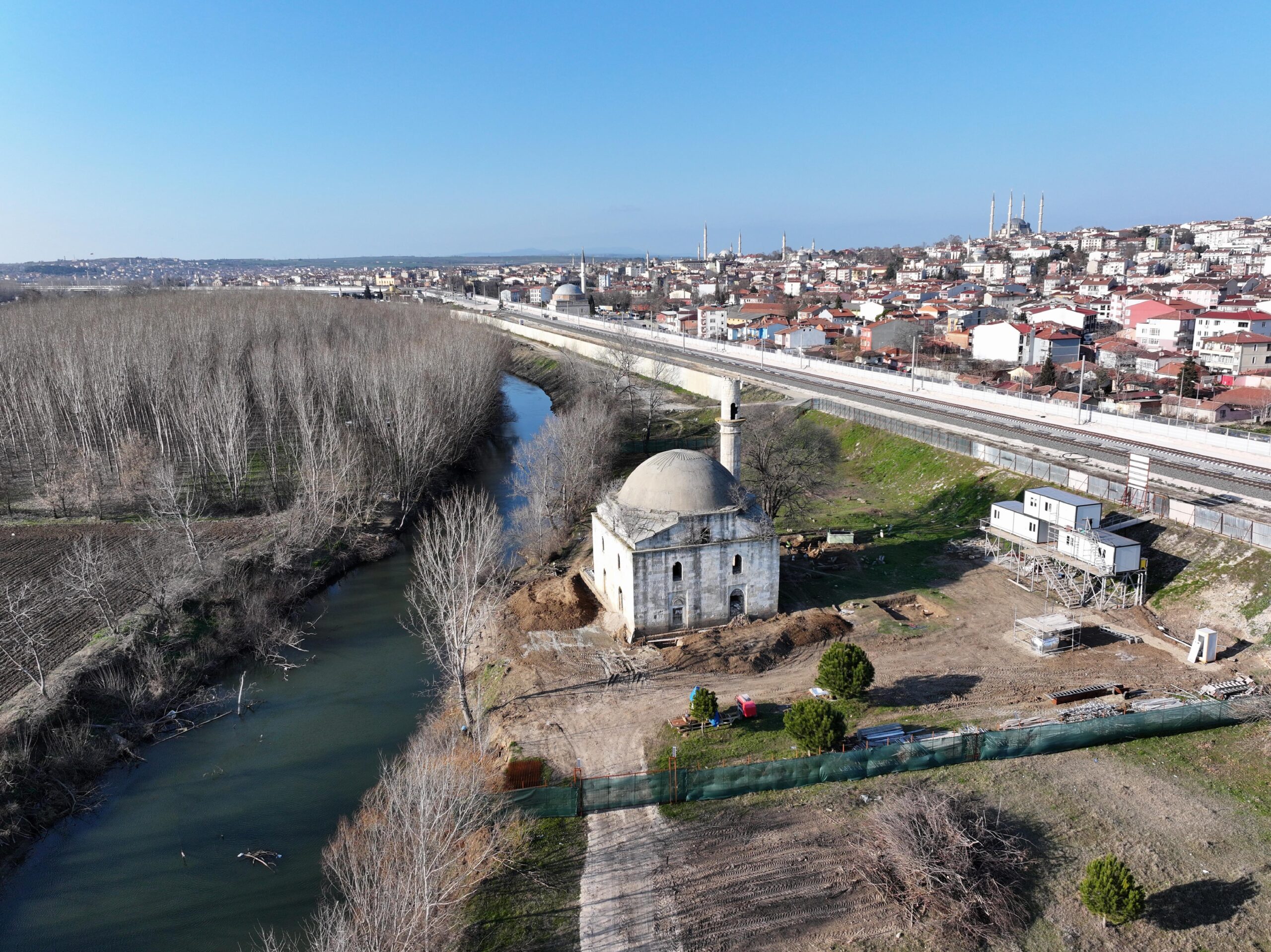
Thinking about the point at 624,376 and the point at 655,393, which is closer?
the point at 655,393

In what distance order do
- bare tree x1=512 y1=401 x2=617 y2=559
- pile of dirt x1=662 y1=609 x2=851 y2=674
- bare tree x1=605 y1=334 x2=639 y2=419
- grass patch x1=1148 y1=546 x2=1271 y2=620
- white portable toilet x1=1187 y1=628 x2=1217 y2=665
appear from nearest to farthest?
white portable toilet x1=1187 y1=628 x2=1217 y2=665 → pile of dirt x1=662 y1=609 x2=851 y2=674 → grass patch x1=1148 y1=546 x2=1271 y2=620 → bare tree x1=512 y1=401 x2=617 y2=559 → bare tree x1=605 y1=334 x2=639 y2=419

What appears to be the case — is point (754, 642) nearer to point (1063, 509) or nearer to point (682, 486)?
point (682, 486)

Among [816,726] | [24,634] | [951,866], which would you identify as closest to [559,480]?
[24,634]

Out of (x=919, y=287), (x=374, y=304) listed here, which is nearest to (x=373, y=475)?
(x=374, y=304)

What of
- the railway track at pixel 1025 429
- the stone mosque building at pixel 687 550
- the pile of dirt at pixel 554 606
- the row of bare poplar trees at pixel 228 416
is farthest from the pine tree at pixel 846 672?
the row of bare poplar trees at pixel 228 416

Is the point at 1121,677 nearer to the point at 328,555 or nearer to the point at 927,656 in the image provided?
the point at 927,656

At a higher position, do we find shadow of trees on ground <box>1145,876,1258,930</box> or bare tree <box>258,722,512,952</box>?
bare tree <box>258,722,512,952</box>

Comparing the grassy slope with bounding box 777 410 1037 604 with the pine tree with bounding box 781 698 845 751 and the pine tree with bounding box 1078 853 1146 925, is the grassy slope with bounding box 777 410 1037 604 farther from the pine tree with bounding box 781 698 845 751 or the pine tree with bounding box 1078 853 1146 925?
the pine tree with bounding box 1078 853 1146 925

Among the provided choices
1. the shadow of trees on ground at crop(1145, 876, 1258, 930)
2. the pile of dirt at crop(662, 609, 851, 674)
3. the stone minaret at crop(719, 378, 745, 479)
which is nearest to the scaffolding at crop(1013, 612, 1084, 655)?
the pile of dirt at crop(662, 609, 851, 674)
